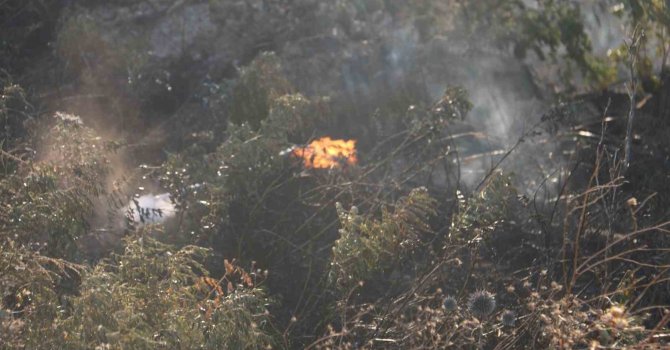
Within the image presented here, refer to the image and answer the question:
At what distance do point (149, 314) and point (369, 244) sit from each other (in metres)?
1.01

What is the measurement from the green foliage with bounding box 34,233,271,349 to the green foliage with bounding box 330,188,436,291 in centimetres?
46

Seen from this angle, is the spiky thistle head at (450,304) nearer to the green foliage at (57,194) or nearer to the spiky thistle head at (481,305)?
the spiky thistle head at (481,305)

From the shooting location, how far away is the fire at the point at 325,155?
209 inches

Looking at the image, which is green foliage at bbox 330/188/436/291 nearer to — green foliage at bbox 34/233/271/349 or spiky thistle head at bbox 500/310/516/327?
green foliage at bbox 34/233/271/349

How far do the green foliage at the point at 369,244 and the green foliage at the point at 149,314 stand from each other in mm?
460

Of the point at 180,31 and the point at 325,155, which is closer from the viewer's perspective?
the point at 325,155

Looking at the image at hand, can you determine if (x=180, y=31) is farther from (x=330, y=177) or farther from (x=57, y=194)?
(x=57, y=194)

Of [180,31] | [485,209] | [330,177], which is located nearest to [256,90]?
[330,177]

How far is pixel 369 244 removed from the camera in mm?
4039

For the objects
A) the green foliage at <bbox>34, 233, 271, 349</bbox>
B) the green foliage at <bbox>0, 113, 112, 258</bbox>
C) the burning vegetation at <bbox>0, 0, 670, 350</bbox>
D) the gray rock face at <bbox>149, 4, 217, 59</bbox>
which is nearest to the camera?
A: the green foliage at <bbox>34, 233, 271, 349</bbox>

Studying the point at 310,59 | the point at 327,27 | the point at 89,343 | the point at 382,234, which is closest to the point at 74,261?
the point at 89,343

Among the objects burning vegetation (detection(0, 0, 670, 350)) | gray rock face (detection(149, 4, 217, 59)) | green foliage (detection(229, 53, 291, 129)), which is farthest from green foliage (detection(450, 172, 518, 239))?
gray rock face (detection(149, 4, 217, 59))

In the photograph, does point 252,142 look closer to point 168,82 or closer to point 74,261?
point 74,261

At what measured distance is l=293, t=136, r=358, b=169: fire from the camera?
5320 millimetres
